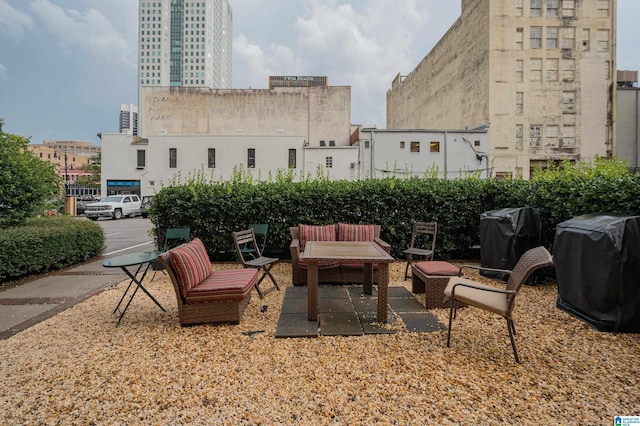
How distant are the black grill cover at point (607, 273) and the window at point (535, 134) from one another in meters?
32.0

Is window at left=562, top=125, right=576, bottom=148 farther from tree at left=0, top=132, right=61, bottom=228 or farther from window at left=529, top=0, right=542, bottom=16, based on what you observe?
tree at left=0, top=132, right=61, bottom=228

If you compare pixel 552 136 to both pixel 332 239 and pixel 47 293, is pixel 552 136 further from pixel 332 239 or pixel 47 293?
pixel 47 293

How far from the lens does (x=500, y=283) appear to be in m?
5.89

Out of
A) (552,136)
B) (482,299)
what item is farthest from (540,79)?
(482,299)

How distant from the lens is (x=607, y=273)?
3.69 metres

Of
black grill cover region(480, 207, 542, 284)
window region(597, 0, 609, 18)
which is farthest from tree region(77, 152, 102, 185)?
window region(597, 0, 609, 18)

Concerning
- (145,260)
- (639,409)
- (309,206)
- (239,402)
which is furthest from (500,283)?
(145,260)

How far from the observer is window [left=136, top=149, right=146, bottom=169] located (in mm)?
31236

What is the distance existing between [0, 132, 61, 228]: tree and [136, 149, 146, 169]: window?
2670 centimetres

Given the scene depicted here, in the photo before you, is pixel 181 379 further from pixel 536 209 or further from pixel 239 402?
pixel 536 209

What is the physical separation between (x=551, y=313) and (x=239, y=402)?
4.36m

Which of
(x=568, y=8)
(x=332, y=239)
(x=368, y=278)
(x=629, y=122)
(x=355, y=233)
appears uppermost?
(x=568, y=8)

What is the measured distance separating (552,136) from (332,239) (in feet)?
112

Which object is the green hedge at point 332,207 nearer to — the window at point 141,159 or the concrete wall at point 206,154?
the concrete wall at point 206,154
